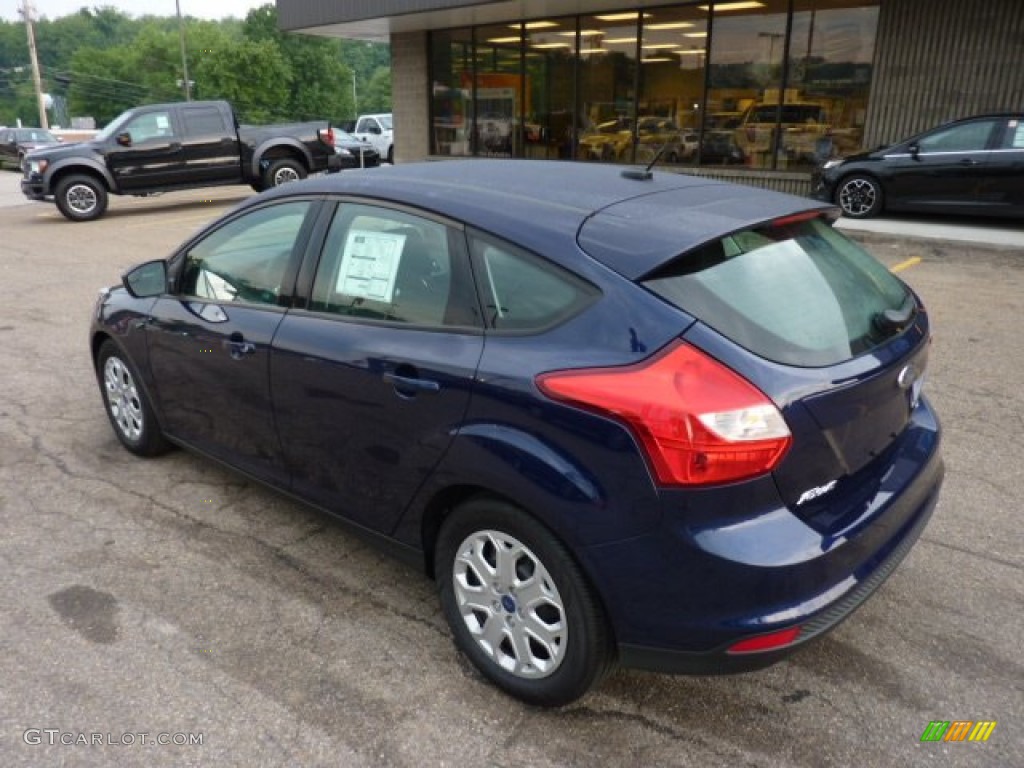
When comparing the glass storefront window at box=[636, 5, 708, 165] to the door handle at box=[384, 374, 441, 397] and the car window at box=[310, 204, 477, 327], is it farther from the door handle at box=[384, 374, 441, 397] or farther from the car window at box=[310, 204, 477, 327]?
the door handle at box=[384, 374, 441, 397]

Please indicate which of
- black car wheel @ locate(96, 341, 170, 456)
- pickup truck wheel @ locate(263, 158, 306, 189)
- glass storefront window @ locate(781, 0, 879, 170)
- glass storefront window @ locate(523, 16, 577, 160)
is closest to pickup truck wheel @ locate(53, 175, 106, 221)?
pickup truck wheel @ locate(263, 158, 306, 189)

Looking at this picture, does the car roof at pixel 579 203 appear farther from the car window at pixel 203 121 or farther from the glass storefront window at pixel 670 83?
the car window at pixel 203 121

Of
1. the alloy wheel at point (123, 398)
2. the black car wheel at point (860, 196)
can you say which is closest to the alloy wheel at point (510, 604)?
the alloy wheel at point (123, 398)

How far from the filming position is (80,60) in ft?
336

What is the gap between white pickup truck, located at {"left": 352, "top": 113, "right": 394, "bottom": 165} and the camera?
85.1 ft

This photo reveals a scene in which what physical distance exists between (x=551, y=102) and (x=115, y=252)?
9.62 meters

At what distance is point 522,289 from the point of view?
7.94 feet

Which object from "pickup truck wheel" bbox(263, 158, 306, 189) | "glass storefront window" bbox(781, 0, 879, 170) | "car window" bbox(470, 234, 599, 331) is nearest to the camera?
"car window" bbox(470, 234, 599, 331)

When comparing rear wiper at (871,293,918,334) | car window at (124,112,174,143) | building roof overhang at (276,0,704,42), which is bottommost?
rear wiper at (871,293,918,334)

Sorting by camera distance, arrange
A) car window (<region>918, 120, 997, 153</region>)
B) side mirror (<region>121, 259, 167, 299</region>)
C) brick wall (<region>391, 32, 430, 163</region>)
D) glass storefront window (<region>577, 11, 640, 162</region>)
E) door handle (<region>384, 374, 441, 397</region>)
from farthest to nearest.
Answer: brick wall (<region>391, 32, 430, 163</region>) < glass storefront window (<region>577, 11, 640, 162</region>) < car window (<region>918, 120, 997, 153</region>) < side mirror (<region>121, 259, 167, 299</region>) < door handle (<region>384, 374, 441, 397</region>)

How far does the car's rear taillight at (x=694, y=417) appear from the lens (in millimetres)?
2031

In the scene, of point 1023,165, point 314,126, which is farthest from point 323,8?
point 1023,165

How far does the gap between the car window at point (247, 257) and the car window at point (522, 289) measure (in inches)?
40.2

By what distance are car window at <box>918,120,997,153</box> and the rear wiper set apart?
9450 millimetres
